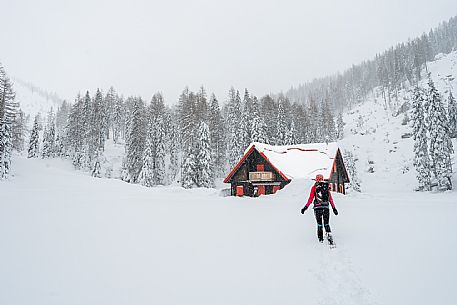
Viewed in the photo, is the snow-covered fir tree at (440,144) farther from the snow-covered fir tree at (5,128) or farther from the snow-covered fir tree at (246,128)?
the snow-covered fir tree at (5,128)

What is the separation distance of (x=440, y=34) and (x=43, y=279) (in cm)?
15707

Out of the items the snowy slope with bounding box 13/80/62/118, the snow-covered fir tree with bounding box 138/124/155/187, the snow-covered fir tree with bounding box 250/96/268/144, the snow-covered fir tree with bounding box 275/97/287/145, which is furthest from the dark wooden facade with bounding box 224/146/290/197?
the snowy slope with bounding box 13/80/62/118

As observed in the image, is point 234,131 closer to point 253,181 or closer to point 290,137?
point 290,137

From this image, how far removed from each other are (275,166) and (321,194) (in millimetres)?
17439

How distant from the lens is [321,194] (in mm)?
7527

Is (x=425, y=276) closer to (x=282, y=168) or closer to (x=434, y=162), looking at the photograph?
(x=282, y=168)

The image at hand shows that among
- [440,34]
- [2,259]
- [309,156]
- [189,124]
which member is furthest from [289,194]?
[440,34]

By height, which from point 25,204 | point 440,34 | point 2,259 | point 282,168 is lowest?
point 2,259

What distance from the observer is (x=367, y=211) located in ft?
37.4

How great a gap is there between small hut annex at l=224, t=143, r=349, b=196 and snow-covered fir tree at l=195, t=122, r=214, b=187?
1088 centimetres

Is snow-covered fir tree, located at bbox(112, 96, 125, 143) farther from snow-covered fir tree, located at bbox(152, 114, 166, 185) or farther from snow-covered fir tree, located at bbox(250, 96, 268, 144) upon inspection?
snow-covered fir tree, located at bbox(250, 96, 268, 144)

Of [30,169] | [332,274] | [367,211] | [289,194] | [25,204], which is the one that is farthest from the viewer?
[30,169]

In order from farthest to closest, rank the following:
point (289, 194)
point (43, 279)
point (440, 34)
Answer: point (440, 34)
point (289, 194)
point (43, 279)

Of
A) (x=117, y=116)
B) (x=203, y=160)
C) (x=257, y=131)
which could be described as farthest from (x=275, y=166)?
(x=117, y=116)
